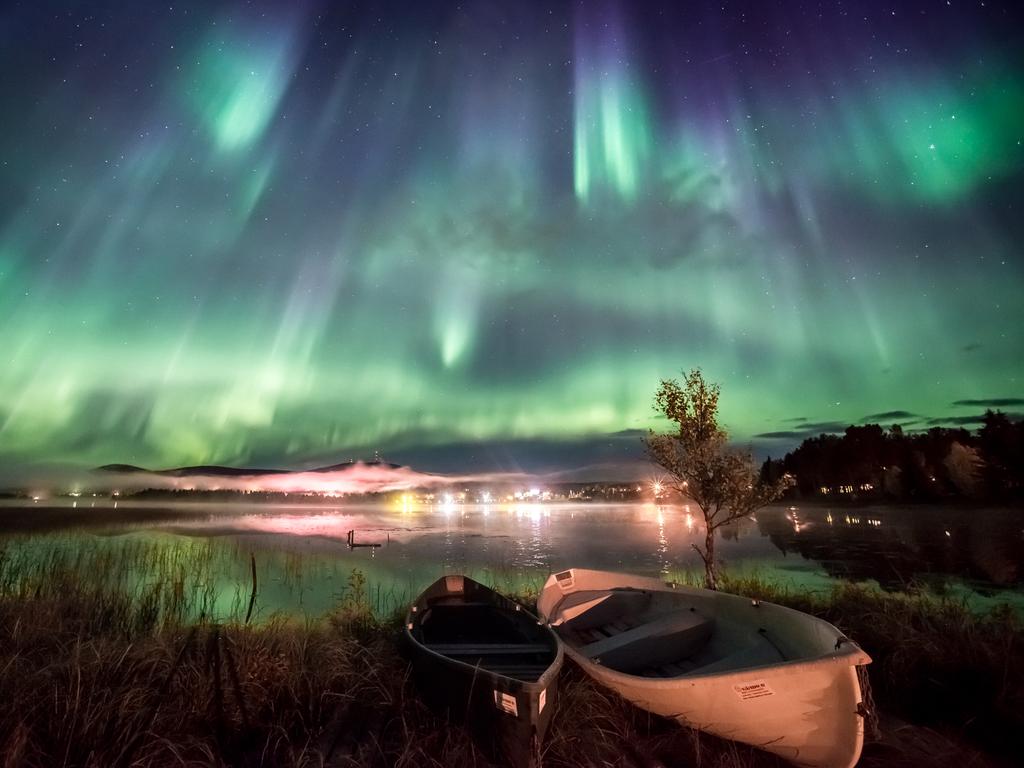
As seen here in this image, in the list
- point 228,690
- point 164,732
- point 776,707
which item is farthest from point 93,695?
point 776,707

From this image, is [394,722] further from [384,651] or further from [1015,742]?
[1015,742]

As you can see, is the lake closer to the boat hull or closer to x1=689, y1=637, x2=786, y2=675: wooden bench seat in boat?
the boat hull

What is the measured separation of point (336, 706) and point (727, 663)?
269 inches

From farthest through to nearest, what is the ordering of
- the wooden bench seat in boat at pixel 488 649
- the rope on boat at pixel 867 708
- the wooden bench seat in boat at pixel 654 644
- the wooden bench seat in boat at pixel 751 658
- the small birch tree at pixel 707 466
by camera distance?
the small birch tree at pixel 707 466 → the wooden bench seat in boat at pixel 654 644 → the wooden bench seat in boat at pixel 488 649 → the wooden bench seat in boat at pixel 751 658 → the rope on boat at pixel 867 708

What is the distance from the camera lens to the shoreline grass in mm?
7434

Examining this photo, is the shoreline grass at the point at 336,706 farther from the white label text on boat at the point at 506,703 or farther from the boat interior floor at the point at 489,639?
the white label text on boat at the point at 506,703

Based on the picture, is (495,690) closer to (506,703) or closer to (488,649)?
(506,703)

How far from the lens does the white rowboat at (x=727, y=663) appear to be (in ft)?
23.4

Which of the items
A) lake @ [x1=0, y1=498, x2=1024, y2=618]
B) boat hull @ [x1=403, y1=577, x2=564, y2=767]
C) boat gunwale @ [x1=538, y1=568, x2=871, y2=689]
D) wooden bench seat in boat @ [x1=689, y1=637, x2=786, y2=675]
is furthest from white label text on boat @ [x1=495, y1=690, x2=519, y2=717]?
lake @ [x1=0, y1=498, x2=1024, y2=618]

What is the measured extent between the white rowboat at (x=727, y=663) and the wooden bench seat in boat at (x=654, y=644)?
0.06ft

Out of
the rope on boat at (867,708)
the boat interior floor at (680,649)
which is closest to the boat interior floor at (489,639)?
the boat interior floor at (680,649)

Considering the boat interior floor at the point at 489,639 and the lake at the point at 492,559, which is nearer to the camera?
the boat interior floor at the point at 489,639

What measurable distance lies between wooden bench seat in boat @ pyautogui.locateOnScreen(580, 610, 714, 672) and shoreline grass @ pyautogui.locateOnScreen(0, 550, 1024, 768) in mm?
700

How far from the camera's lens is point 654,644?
34.1 feet
